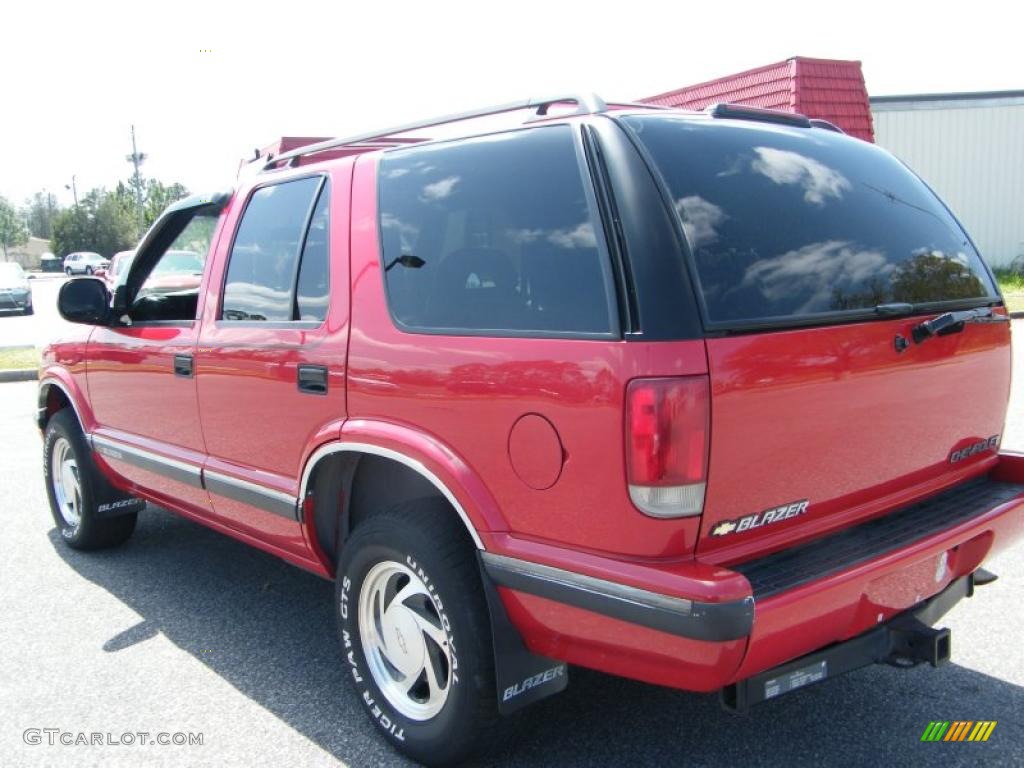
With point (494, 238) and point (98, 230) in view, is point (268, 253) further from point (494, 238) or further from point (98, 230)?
point (98, 230)

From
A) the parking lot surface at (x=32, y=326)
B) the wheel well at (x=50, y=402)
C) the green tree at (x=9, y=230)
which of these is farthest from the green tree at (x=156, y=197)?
the wheel well at (x=50, y=402)

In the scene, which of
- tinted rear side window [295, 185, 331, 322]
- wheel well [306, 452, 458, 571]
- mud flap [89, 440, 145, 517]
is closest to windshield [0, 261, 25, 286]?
mud flap [89, 440, 145, 517]

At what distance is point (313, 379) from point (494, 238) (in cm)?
89

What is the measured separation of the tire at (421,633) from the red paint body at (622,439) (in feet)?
0.58

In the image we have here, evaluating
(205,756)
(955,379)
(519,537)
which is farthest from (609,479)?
(205,756)

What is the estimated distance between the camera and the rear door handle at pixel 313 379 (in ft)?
10.4

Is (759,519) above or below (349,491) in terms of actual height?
above

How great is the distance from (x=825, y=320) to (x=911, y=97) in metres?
20.8

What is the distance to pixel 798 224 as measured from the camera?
270 cm

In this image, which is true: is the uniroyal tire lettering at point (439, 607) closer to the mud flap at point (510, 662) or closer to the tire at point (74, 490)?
the mud flap at point (510, 662)

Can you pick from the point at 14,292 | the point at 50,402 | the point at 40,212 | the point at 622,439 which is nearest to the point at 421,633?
the point at 622,439

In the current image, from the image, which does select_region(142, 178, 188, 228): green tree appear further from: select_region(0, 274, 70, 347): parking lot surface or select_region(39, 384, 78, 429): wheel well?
select_region(39, 384, 78, 429): wheel well

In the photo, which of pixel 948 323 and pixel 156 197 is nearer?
pixel 948 323

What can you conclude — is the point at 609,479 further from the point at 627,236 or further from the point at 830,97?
the point at 830,97
